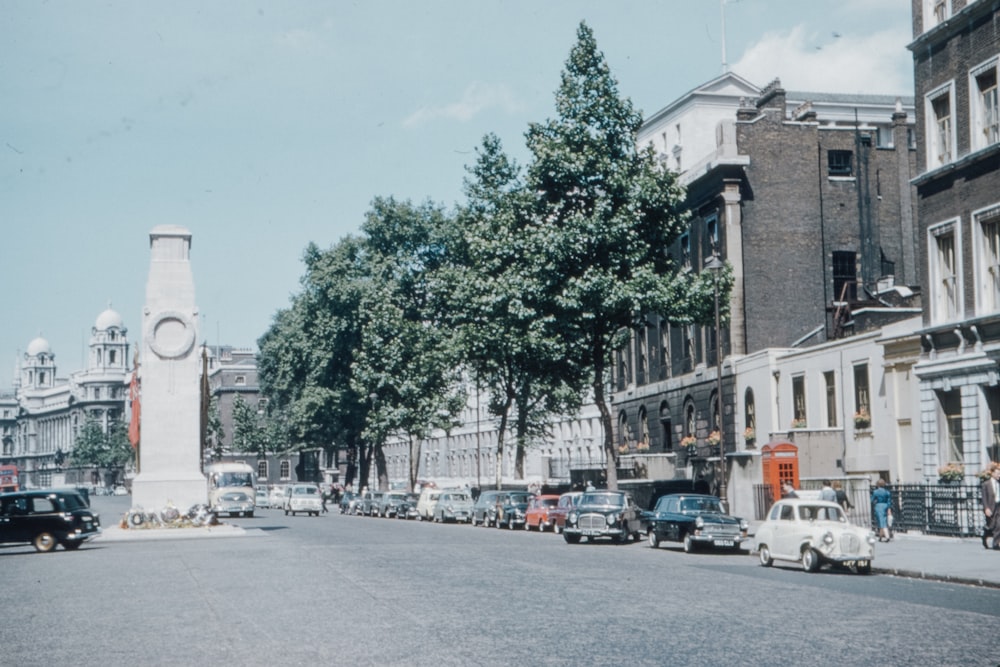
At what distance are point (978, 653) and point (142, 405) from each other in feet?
117

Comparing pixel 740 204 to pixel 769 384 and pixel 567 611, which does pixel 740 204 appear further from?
pixel 567 611

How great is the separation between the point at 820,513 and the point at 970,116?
14.2 metres

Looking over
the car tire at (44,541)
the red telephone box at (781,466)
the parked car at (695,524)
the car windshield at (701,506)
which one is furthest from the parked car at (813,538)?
the car tire at (44,541)

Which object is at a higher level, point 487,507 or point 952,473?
point 952,473

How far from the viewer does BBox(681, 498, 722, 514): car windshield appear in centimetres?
3117

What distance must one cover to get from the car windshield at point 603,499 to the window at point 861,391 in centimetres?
956

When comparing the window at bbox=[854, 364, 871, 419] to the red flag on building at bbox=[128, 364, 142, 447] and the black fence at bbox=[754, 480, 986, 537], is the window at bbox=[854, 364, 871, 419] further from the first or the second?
the red flag on building at bbox=[128, 364, 142, 447]

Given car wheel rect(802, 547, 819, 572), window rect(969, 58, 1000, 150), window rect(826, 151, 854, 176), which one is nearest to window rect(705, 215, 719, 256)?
window rect(826, 151, 854, 176)

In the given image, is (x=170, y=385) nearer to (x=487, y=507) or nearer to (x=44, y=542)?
(x=44, y=542)

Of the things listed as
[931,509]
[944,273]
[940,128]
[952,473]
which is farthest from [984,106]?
[931,509]

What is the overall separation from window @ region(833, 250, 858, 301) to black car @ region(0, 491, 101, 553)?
32008 mm

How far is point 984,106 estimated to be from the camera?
32969mm

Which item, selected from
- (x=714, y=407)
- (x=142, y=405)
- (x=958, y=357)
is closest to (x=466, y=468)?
(x=714, y=407)

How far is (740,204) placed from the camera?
2056 inches
